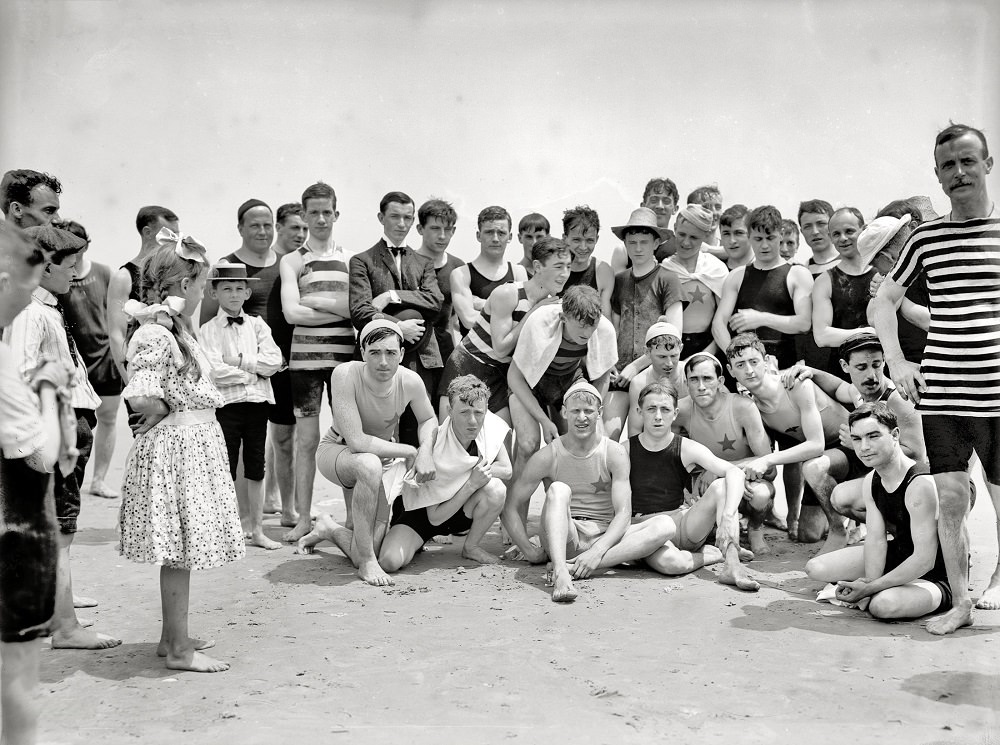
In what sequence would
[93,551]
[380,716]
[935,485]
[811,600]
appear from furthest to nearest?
[93,551]
[811,600]
[935,485]
[380,716]

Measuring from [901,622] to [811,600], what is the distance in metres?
0.50

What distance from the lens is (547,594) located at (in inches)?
198

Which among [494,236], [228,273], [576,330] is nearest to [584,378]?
[576,330]

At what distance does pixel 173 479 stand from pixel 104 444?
410cm

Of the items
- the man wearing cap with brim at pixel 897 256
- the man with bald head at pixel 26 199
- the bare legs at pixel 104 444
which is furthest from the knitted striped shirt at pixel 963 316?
the bare legs at pixel 104 444

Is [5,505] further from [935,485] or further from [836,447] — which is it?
[836,447]

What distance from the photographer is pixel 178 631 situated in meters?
3.94

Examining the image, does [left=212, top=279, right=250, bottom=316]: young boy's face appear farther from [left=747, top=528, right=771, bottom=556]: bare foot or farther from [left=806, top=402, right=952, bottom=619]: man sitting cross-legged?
[left=806, top=402, right=952, bottom=619]: man sitting cross-legged

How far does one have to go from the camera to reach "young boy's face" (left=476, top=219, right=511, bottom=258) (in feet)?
21.1

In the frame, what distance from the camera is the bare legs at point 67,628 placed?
4.18 m

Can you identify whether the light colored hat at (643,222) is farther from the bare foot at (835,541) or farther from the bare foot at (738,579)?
the bare foot at (738,579)

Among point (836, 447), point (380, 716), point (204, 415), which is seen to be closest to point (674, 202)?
point (836, 447)

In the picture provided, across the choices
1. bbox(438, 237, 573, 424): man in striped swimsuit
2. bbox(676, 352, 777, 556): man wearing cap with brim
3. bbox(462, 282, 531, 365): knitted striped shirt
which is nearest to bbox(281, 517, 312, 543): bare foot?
bbox(438, 237, 573, 424): man in striped swimsuit

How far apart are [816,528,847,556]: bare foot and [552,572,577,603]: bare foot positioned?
156 cm
